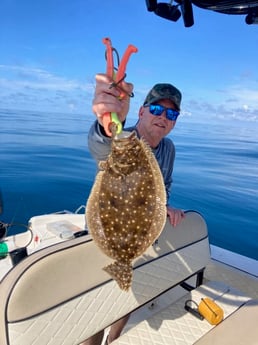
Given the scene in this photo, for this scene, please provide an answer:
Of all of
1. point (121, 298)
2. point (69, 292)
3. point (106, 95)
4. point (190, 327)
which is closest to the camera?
point (106, 95)

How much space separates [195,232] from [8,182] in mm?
6859

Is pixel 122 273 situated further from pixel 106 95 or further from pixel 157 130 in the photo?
pixel 157 130

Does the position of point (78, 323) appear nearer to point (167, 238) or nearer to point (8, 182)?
point (167, 238)

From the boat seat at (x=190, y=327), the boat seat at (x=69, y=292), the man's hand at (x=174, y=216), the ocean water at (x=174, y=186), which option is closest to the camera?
the boat seat at (x=69, y=292)

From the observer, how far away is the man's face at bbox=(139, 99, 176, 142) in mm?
2314

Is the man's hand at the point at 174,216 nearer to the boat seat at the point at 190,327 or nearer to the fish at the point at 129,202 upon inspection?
the boat seat at the point at 190,327

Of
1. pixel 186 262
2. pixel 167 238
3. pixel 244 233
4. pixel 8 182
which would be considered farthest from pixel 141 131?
pixel 8 182

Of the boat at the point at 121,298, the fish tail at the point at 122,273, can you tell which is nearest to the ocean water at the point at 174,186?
the boat at the point at 121,298

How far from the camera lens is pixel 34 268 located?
4.98 feet

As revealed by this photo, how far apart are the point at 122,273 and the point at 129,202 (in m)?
0.30

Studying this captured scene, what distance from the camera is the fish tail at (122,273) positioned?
1201mm

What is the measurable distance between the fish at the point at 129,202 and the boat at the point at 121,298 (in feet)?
1.97

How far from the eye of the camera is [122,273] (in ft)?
3.97

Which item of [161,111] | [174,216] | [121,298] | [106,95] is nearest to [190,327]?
[121,298]
